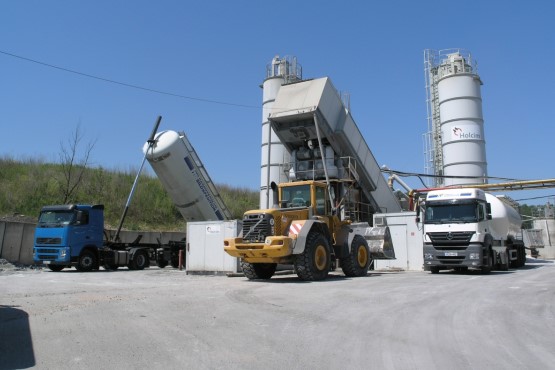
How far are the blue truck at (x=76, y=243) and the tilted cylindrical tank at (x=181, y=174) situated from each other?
310cm

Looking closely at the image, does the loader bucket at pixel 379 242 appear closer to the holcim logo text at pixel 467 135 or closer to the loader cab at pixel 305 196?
the loader cab at pixel 305 196

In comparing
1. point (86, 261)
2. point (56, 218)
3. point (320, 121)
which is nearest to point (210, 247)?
point (86, 261)

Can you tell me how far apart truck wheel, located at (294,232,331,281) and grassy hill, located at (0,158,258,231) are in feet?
57.9

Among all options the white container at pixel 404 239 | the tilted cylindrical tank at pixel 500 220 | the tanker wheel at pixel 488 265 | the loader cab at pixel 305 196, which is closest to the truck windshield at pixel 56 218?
the loader cab at pixel 305 196

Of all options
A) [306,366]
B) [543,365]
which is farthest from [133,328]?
[543,365]

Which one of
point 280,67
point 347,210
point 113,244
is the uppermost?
point 280,67

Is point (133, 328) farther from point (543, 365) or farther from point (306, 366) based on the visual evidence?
point (543, 365)

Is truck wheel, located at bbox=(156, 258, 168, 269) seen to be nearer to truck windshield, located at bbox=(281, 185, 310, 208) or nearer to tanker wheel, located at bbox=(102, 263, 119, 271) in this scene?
tanker wheel, located at bbox=(102, 263, 119, 271)

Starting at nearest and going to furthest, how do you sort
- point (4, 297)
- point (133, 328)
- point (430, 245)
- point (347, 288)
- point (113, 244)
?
point (133, 328)
point (4, 297)
point (347, 288)
point (430, 245)
point (113, 244)

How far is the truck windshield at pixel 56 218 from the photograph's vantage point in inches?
690

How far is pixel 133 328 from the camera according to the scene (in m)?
5.90

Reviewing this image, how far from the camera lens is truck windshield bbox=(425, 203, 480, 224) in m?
15.2

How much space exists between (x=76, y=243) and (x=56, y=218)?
1.25 metres

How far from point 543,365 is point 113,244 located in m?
17.5
